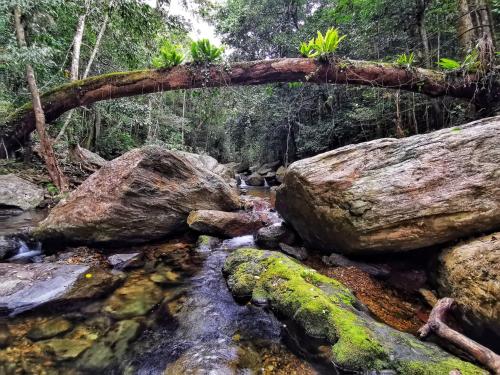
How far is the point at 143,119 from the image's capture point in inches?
545

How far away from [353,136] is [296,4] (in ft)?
31.7

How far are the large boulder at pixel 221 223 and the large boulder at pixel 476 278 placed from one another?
384 centimetres

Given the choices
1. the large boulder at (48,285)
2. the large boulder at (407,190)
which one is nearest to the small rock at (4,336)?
the large boulder at (48,285)

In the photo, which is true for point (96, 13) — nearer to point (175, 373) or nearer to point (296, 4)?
point (175, 373)

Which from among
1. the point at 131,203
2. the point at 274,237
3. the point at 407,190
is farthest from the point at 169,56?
the point at 407,190

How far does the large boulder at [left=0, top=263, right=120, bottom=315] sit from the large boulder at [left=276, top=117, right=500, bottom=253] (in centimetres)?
349

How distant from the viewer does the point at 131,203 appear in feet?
18.4

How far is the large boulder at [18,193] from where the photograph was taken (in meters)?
8.55

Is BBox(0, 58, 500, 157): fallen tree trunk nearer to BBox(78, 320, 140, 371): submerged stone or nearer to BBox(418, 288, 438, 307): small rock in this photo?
BBox(418, 288, 438, 307): small rock

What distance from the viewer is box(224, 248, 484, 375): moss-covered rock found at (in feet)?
7.93

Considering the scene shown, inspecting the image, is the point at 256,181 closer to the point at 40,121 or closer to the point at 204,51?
the point at 204,51

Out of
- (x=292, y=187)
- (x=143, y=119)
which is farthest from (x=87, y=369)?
(x=143, y=119)

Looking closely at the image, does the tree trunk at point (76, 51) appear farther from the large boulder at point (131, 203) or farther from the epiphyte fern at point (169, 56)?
the large boulder at point (131, 203)

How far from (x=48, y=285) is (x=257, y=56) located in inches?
748
